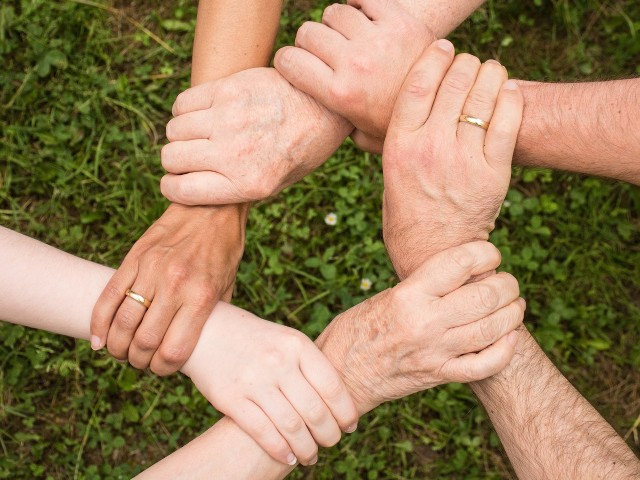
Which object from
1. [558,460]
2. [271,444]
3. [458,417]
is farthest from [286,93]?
A: [458,417]

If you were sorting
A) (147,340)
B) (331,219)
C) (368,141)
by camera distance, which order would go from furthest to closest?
(331,219), (368,141), (147,340)

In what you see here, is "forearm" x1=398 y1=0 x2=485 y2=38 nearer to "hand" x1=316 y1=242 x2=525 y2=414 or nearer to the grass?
"hand" x1=316 y1=242 x2=525 y2=414

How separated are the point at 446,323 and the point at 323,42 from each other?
43.2 inches

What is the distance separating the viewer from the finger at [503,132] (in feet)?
7.23

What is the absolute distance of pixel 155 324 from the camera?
231 centimetres

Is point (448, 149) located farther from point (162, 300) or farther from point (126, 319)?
point (126, 319)

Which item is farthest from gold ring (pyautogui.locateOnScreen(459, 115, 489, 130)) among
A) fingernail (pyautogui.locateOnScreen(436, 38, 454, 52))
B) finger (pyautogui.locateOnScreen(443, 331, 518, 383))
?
finger (pyautogui.locateOnScreen(443, 331, 518, 383))

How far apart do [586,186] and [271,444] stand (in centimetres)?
225

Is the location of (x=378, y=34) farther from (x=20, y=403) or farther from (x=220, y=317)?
(x=20, y=403)

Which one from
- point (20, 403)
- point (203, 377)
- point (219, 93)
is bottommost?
point (20, 403)

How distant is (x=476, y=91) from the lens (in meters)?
2.25

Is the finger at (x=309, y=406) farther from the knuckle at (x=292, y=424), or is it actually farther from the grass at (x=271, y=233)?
the grass at (x=271, y=233)

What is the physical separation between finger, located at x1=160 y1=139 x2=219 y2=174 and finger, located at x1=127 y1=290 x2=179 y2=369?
491mm

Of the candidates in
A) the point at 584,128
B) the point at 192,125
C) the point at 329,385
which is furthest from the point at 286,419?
the point at 584,128
